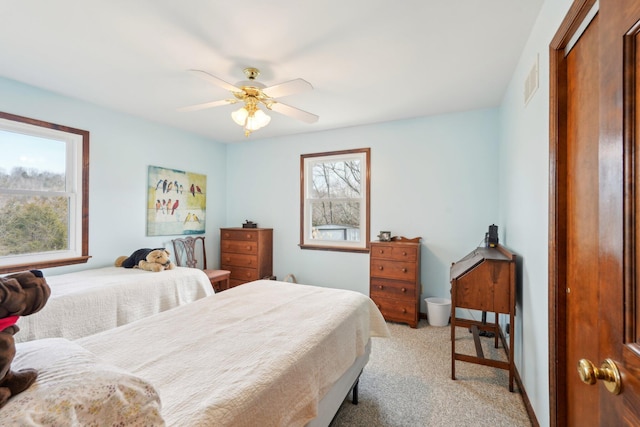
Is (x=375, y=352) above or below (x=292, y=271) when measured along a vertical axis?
below

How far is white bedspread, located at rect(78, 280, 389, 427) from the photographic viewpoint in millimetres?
962

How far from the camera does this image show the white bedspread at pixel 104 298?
2.19 m

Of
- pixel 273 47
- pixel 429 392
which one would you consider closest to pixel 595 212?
pixel 429 392

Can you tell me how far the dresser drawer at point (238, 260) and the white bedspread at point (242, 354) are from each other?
2.38 meters

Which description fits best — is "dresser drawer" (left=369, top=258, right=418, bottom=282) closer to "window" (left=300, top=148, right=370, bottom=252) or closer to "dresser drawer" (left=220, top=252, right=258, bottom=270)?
"window" (left=300, top=148, right=370, bottom=252)

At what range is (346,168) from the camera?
166 inches

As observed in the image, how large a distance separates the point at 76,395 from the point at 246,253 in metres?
3.84

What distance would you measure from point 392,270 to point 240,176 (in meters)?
3.00

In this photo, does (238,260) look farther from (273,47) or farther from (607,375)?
(607,375)

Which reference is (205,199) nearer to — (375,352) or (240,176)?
(240,176)

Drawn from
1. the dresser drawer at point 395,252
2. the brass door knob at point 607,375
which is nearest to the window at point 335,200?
the dresser drawer at point 395,252

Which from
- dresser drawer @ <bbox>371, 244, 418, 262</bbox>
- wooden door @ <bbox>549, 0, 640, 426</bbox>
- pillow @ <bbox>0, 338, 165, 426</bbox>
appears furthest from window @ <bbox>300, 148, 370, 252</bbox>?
pillow @ <bbox>0, 338, 165, 426</bbox>

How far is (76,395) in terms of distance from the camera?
26.1 inches

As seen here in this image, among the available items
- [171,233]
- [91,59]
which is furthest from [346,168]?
[91,59]
